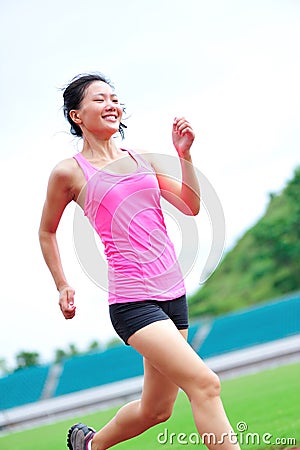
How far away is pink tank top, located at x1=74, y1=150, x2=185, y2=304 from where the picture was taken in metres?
3.64

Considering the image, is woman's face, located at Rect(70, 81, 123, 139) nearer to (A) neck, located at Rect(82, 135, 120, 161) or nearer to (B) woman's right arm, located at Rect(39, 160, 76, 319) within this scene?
(A) neck, located at Rect(82, 135, 120, 161)

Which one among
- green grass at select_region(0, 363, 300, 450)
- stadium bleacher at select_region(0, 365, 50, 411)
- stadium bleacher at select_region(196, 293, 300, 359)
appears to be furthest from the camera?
stadium bleacher at select_region(196, 293, 300, 359)

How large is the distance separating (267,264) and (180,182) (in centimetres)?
3527

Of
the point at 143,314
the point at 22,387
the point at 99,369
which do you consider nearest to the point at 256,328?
the point at 99,369

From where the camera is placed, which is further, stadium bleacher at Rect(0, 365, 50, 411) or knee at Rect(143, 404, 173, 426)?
stadium bleacher at Rect(0, 365, 50, 411)

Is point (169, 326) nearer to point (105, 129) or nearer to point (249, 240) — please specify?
point (105, 129)

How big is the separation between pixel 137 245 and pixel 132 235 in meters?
0.05

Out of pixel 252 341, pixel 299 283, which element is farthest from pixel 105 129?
pixel 299 283

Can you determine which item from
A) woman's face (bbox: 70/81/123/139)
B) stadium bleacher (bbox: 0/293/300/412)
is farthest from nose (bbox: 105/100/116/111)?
stadium bleacher (bbox: 0/293/300/412)

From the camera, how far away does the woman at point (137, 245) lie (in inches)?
135

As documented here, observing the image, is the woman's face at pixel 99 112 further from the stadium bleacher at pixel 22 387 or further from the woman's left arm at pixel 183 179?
the stadium bleacher at pixel 22 387

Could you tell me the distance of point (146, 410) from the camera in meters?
3.87

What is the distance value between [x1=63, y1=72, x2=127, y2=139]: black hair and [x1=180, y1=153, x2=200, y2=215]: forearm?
522mm
